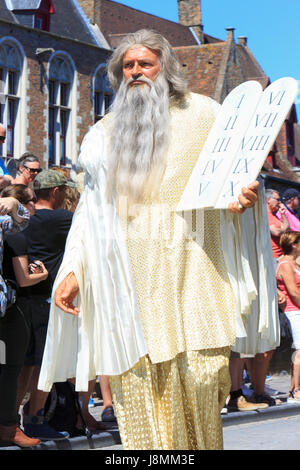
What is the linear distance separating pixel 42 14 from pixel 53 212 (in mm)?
23550

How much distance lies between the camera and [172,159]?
409 centimetres

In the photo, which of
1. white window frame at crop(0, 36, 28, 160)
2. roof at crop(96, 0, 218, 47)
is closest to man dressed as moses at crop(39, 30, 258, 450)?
white window frame at crop(0, 36, 28, 160)

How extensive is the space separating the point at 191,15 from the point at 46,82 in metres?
19.5

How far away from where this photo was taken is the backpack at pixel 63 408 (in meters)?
6.40

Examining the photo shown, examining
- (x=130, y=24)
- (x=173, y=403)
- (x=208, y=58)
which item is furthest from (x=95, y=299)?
(x=130, y=24)

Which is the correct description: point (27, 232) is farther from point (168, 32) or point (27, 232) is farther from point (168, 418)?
point (168, 32)

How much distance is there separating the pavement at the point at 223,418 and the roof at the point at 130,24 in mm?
24122

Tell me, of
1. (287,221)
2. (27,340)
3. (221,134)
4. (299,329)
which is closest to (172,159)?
(221,134)

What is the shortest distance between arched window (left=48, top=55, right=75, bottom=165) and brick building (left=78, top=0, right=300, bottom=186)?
459 centimetres

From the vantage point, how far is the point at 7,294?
18.4 ft

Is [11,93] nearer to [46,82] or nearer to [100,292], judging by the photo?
[46,82]

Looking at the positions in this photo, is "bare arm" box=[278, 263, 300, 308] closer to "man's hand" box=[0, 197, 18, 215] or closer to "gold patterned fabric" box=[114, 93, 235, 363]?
"man's hand" box=[0, 197, 18, 215]

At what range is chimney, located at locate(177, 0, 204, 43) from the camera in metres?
44.3

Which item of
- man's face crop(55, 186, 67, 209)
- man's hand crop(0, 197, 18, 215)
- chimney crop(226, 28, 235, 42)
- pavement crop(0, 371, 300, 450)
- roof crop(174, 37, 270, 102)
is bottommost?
pavement crop(0, 371, 300, 450)
